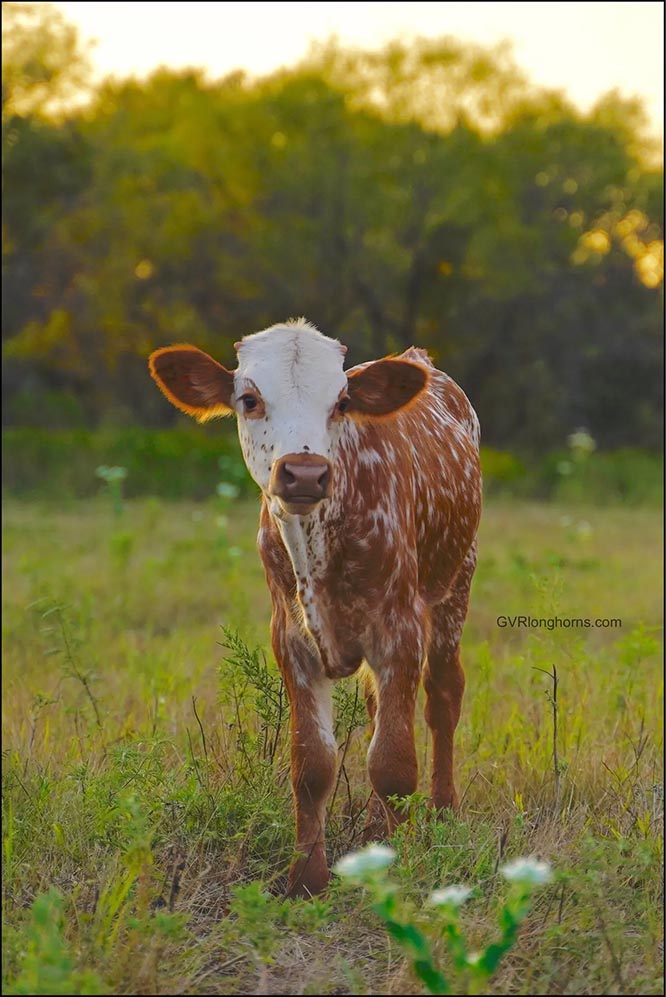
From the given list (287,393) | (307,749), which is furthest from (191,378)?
(307,749)

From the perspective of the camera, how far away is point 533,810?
16.5 feet

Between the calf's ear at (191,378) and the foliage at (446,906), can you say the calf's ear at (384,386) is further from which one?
the foliage at (446,906)

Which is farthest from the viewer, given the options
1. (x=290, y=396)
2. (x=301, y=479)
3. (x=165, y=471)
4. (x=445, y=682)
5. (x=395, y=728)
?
(x=165, y=471)

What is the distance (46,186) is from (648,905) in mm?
15071

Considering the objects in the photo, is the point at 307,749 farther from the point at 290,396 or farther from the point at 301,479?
the point at 290,396

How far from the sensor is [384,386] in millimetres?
4555

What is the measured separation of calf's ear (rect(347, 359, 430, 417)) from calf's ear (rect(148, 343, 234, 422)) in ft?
1.52

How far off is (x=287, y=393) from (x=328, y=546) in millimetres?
652

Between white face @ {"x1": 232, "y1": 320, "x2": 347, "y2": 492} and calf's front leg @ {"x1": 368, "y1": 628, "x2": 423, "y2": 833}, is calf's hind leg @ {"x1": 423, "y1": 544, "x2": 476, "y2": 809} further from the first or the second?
white face @ {"x1": 232, "y1": 320, "x2": 347, "y2": 492}

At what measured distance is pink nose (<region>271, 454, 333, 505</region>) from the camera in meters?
3.97

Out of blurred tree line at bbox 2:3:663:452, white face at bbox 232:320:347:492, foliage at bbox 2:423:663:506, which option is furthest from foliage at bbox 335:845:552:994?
blurred tree line at bbox 2:3:663:452

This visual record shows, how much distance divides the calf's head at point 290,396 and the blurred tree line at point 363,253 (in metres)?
18.3

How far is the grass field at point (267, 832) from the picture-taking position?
364 centimetres

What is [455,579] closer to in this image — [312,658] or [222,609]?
[312,658]
